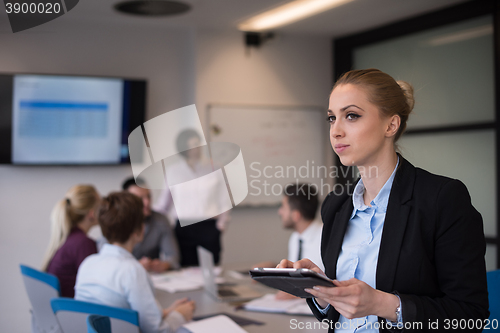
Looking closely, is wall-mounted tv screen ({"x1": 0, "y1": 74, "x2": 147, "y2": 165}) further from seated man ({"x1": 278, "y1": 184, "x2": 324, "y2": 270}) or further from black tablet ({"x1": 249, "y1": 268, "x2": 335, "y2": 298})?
black tablet ({"x1": 249, "y1": 268, "x2": 335, "y2": 298})

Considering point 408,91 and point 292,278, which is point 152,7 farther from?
point 292,278

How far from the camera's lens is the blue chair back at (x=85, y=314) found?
168cm

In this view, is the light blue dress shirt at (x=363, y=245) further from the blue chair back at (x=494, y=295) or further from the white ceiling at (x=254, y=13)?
the white ceiling at (x=254, y=13)

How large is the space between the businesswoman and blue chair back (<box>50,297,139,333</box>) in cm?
77

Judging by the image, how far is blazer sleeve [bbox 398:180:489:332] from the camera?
1028mm

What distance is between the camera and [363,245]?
4.00 ft

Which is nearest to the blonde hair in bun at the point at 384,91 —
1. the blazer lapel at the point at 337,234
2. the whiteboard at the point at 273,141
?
the blazer lapel at the point at 337,234

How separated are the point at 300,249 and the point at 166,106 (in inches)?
93.4

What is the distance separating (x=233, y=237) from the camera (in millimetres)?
4594

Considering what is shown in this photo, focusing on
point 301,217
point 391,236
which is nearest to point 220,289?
point 301,217

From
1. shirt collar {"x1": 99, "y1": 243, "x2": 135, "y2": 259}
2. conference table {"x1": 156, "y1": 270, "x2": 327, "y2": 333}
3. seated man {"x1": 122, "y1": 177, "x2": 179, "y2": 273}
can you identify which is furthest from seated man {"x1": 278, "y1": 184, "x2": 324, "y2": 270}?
shirt collar {"x1": 99, "y1": 243, "x2": 135, "y2": 259}

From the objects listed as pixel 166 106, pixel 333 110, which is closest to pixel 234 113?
pixel 166 106

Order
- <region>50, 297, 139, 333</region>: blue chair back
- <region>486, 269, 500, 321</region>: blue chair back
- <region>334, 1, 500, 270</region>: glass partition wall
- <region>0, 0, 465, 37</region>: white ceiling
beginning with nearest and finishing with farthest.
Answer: <region>50, 297, 139, 333</region>: blue chair back → <region>486, 269, 500, 321</region>: blue chair back → <region>334, 1, 500, 270</region>: glass partition wall → <region>0, 0, 465, 37</region>: white ceiling

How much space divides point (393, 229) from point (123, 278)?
4.02 feet
